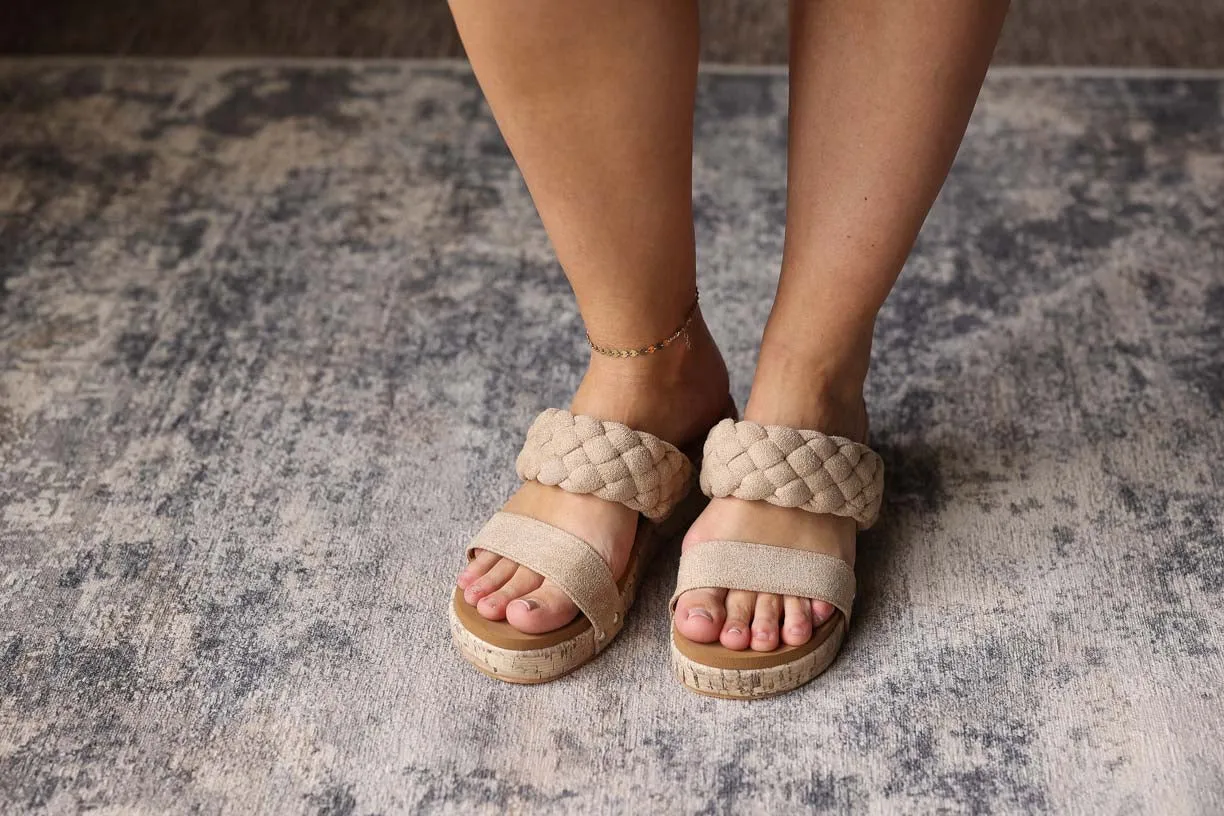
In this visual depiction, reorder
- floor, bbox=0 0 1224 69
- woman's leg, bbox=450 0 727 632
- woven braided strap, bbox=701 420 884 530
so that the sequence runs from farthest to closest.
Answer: floor, bbox=0 0 1224 69 → woven braided strap, bbox=701 420 884 530 → woman's leg, bbox=450 0 727 632

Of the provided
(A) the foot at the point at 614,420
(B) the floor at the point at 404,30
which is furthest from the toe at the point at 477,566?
(B) the floor at the point at 404,30

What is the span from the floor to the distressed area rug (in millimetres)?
116

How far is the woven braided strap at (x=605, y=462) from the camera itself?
34.7 inches

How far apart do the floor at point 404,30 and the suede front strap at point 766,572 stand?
3.53ft

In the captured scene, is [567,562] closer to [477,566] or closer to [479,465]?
[477,566]

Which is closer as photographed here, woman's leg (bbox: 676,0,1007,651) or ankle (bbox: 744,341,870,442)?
woman's leg (bbox: 676,0,1007,651)

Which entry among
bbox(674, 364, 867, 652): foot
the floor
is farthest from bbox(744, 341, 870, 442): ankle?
the floor

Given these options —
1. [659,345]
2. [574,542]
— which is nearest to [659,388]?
[659,345]

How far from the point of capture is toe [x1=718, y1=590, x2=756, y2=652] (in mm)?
820

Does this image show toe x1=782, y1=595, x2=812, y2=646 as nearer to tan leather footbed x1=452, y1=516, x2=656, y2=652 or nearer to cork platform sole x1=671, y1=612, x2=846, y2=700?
cork platform sole x1=671, y1=612, x2=846, y2=700

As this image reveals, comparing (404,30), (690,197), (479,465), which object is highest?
(690,197)

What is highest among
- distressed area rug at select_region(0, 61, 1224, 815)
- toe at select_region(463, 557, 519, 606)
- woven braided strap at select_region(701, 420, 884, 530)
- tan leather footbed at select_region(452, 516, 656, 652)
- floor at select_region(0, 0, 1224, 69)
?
woven braided strap at select_region(701, 420, 884, 530)

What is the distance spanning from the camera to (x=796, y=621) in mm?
830

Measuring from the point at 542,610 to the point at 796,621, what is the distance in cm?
17
